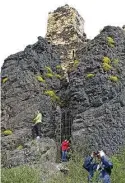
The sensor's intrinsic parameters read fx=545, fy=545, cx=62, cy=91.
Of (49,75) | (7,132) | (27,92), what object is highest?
(49,75)

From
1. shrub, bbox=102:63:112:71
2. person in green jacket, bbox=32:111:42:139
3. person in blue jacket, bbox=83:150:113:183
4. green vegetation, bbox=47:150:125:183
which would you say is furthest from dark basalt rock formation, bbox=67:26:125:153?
person in blue jacket, bbox=83:150:113:183

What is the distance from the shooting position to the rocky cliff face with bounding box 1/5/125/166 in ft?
88.0

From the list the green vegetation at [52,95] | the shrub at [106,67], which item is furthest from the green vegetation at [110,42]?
the green vegetation at [52,95]

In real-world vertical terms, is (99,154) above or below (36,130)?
below

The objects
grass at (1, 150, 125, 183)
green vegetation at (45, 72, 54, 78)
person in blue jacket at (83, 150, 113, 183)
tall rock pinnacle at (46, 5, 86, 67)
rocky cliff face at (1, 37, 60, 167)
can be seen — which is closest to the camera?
person in blue jacket at (83, 150, 113, 183)

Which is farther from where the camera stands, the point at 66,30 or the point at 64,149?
the point at 66,30

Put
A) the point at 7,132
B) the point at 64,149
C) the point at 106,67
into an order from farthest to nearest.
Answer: the point at 106,67 → the point at 7,132 → the point at 64,149

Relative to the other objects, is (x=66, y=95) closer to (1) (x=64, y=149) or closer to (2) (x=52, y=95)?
(2) (x=52, y=95)

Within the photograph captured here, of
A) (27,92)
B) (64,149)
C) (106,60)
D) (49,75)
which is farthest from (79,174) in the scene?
(49,75)

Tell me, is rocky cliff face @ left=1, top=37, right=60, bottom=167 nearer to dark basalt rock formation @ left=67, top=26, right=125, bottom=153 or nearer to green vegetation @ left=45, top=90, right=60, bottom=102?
green vegetation @ left=45, top=90, right=60, bottom=102

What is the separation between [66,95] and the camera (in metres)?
32.6

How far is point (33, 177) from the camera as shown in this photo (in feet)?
57.7

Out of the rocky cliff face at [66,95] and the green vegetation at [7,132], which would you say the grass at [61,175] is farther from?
the green vegetation at [7,132]

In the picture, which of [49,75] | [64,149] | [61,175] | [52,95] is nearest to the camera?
[61,175]
